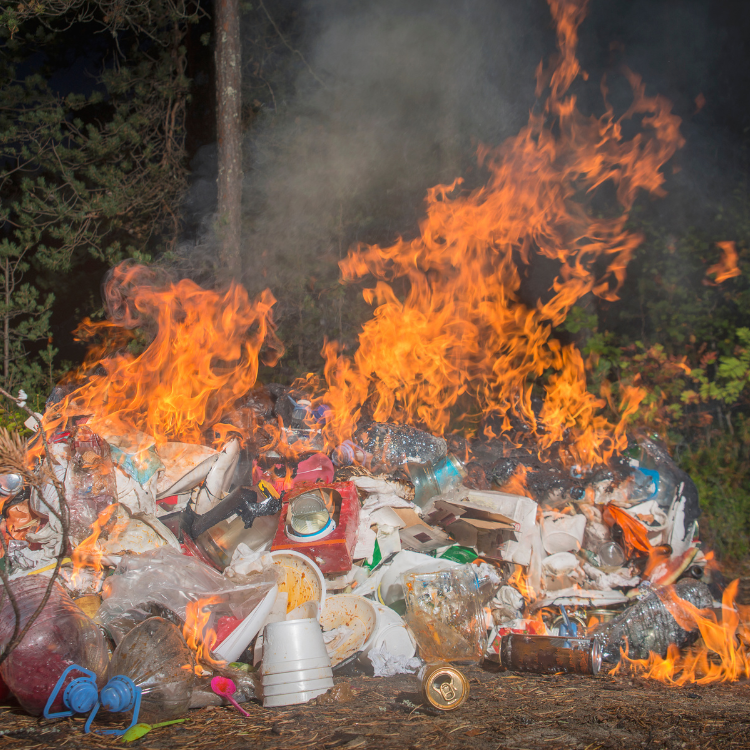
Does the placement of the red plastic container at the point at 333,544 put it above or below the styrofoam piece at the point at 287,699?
above

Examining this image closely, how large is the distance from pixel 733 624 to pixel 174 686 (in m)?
3.58

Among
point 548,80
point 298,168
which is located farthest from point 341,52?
point 548,80

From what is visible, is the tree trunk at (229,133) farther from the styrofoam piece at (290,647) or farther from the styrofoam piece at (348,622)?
the styrofoam piece at (290,647)

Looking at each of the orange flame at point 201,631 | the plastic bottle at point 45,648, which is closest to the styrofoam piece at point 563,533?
the orange flame at point 201,631

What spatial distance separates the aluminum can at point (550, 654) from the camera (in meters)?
2.99

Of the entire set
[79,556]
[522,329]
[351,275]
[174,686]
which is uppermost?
[351,275]

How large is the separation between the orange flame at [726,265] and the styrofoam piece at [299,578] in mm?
6561

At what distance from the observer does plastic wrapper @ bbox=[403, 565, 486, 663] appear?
3.01 m

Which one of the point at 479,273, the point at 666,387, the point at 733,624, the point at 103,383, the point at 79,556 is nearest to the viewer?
the point at 79,556

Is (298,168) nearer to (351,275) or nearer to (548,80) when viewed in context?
(351,275)

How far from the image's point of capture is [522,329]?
627 centimetres

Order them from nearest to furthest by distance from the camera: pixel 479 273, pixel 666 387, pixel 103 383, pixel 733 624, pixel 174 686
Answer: pixel 174 686 < pixel 733 624 < pixel 103 383 < pixel 479 273 < pixel 666 387

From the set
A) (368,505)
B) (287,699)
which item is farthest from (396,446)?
(287,699)

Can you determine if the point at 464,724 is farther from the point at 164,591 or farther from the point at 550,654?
the point at 164,591
